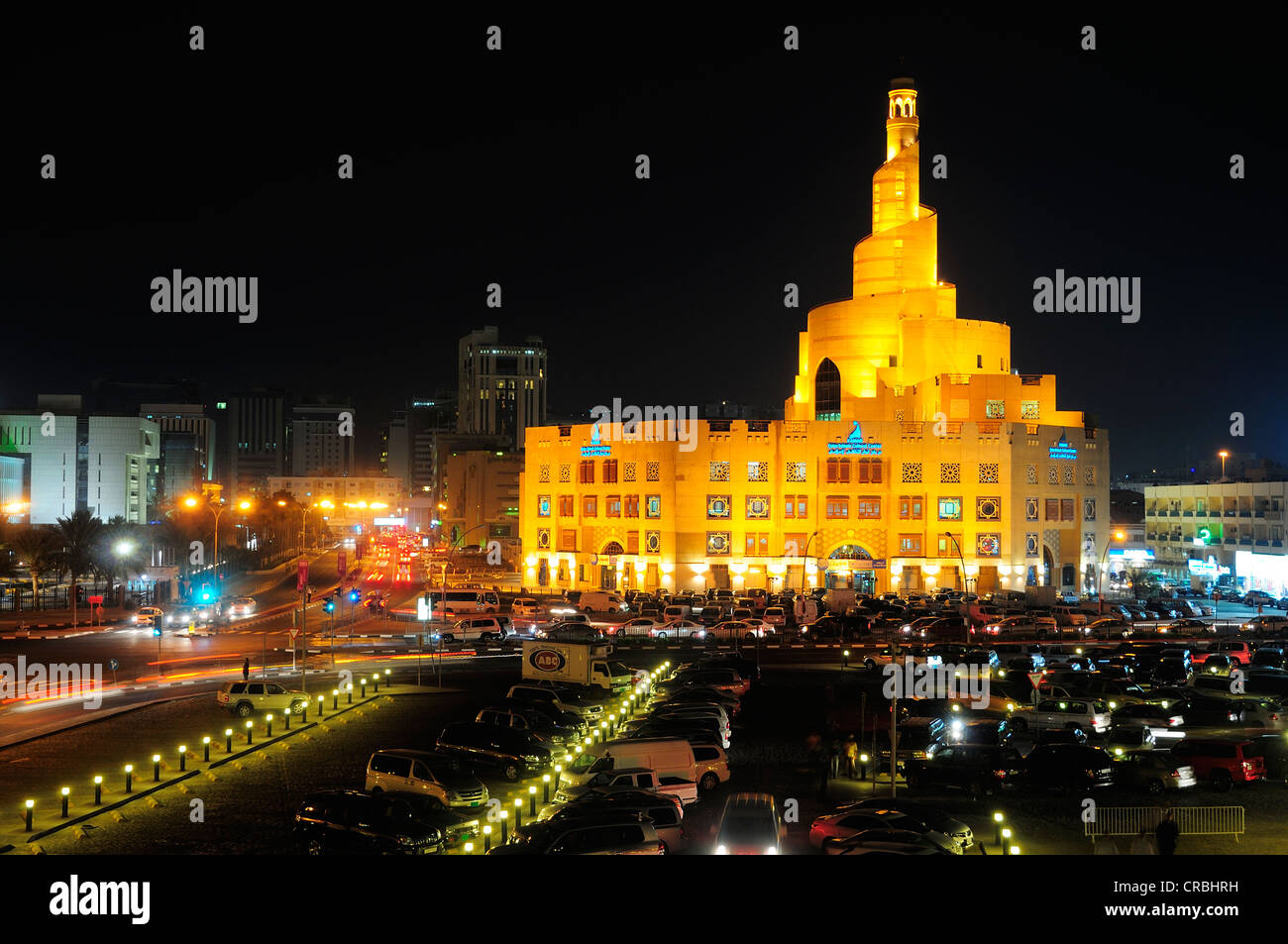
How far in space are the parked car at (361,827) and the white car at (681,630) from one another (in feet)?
110

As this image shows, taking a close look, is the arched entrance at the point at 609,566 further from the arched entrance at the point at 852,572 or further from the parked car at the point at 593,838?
the parked car at the point at 593,838

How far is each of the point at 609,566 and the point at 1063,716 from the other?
5013 cm

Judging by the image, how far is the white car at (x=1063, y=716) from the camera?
27.5m

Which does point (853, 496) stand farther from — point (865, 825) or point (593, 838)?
point (593, 838)

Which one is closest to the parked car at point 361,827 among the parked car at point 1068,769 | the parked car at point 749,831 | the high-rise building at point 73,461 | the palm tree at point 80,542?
the parked car at point 749,831

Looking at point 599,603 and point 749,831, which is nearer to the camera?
point 749,831

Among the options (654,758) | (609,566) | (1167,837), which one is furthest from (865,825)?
(609,566)

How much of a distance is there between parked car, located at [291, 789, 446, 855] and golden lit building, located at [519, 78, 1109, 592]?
181 feet

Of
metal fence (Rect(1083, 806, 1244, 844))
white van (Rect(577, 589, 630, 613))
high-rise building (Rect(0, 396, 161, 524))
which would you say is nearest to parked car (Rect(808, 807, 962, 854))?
metal fence (Rect(1083, 806, 1244, 844))

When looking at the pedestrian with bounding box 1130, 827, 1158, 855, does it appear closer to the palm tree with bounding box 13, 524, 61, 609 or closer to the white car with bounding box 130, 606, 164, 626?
the white car with bounding box 130, 606, 164, 626

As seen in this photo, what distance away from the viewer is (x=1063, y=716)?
91.8ft

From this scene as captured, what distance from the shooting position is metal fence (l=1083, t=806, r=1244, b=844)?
1889 centimetres
